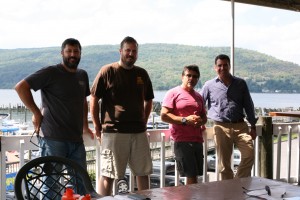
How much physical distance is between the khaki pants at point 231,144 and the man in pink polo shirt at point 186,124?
415 millimetres

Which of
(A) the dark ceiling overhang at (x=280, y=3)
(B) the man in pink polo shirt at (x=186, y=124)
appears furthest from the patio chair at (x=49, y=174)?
(A) the dark ceiling overhang at (x=280, y=3)

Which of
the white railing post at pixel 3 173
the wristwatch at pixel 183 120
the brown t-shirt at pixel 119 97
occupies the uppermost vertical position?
the brown t-shirt at pixel 119 97

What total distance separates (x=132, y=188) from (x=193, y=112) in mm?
906

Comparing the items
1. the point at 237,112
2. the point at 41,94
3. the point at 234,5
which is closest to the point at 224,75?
the point at 237,112

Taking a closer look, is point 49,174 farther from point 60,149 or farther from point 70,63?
point 70,63

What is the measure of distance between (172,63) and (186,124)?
2527 millimetres

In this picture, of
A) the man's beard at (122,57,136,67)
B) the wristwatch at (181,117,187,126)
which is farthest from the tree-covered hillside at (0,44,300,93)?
the wristwatch at (181,117,187,126)

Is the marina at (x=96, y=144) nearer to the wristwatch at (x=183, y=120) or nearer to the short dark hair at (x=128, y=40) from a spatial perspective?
the wristwatch at (x=183, y=120)

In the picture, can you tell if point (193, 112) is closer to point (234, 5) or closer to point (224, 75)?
point (224, 75)

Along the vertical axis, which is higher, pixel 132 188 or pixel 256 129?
pixel 256 129

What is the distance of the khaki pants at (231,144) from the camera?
13.2 feet

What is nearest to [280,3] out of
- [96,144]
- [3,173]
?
[96,144]

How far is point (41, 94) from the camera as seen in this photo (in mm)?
2992

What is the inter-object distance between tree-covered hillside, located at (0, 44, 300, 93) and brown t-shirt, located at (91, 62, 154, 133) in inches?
11.9
